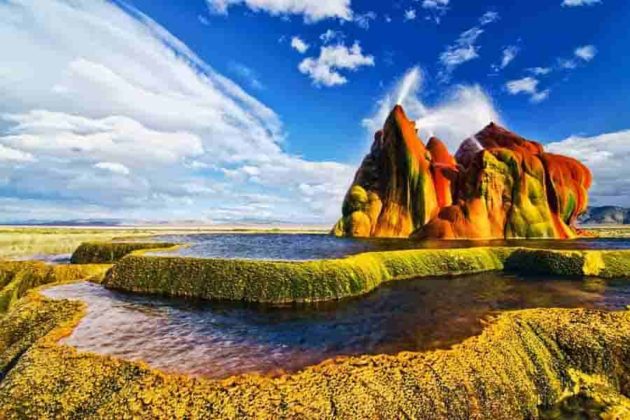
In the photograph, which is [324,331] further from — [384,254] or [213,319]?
[384,254]

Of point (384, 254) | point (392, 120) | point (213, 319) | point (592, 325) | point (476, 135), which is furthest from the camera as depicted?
point (476, 135)

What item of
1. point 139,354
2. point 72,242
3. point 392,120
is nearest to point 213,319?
point 139,354

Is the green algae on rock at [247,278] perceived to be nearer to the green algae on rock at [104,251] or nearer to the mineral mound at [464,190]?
the green algae on rock at [104,251]

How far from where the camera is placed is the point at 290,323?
1812 cm

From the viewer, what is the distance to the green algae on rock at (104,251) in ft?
136

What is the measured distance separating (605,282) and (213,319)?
3005 cm

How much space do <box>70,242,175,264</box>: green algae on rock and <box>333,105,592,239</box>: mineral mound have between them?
156 feet

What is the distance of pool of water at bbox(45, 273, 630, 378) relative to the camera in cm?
1352

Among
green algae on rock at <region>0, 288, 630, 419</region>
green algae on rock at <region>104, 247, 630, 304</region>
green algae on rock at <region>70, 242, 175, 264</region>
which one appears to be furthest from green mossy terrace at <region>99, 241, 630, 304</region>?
green algae on rock at <region>70, 242, 175, 264</region>

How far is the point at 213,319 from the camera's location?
61.2 ft

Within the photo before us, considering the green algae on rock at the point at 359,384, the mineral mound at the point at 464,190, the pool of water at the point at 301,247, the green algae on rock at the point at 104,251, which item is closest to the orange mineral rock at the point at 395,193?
the mineral mound at the point at 464,190

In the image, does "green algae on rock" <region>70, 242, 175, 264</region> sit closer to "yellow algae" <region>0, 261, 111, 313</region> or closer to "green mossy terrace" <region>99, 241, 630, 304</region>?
"yellow algae" <region>0, 261, 111, 313</region>

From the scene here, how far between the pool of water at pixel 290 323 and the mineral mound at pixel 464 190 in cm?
4345

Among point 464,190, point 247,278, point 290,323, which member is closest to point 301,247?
point 247,278
